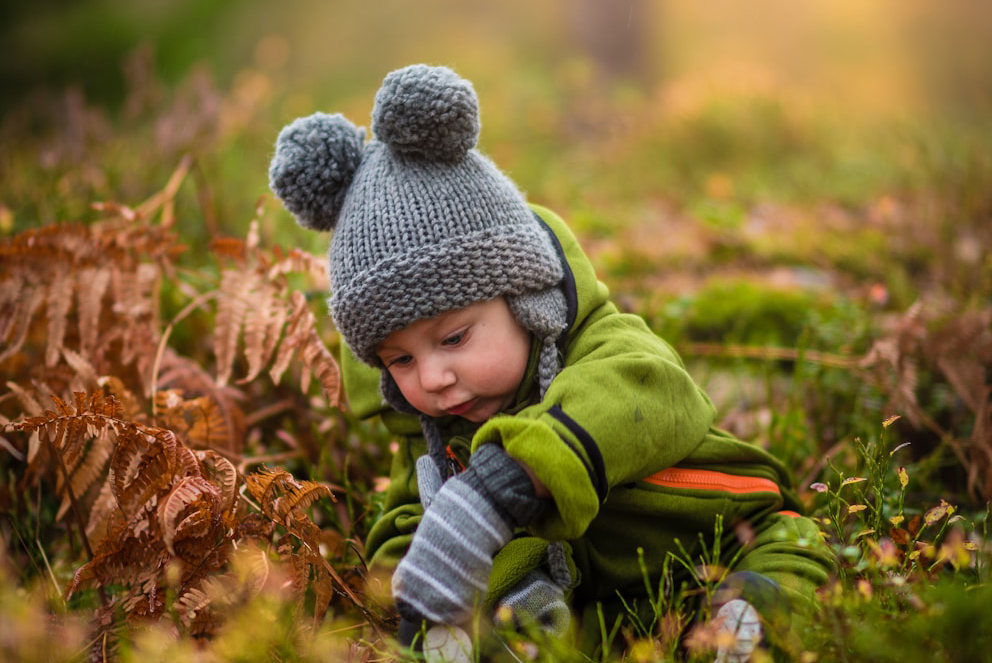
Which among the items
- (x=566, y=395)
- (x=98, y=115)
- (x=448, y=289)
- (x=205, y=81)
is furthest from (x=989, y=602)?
(x=98, y=115)

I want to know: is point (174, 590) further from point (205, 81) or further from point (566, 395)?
point (205, 81)

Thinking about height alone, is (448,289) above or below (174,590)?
above

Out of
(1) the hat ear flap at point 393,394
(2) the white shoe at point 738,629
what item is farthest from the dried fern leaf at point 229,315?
(2) the white shoe at point 738,629

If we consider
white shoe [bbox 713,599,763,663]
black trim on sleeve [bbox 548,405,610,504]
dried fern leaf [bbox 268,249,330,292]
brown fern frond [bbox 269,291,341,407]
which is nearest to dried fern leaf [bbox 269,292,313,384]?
brown fern frond [bbox 269,291,341,407]

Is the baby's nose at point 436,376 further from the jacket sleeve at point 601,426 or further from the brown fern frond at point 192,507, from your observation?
the brown fern frond at point 192,507

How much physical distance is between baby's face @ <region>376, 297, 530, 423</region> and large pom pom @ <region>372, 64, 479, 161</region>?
1.41 ft

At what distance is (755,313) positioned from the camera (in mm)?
3859

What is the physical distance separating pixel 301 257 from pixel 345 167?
0.68m

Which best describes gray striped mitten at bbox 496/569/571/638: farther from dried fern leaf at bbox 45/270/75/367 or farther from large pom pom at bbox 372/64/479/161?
dried fern leaf at bbox 45/270/75/367

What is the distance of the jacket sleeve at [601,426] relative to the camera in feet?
5.61

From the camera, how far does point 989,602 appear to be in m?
1.40

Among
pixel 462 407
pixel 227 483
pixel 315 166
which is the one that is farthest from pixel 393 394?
pixel 315 166

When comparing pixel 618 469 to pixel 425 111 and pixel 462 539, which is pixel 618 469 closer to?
pixel 462 539

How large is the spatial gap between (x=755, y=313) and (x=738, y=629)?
2400mm
